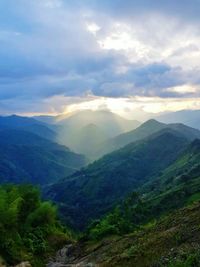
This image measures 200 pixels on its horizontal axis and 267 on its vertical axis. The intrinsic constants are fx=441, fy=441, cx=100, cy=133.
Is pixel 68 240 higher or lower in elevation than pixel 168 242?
lower

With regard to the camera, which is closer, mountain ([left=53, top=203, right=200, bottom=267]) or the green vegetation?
mountain ([left=53, top=203, right=200, bottom=267])

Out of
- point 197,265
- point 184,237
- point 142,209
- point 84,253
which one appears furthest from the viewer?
point 142,209

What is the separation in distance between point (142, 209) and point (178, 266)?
165647 millimetres

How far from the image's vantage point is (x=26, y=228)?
253 ft

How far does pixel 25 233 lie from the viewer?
2938 inches

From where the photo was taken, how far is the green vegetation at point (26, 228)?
205 ft

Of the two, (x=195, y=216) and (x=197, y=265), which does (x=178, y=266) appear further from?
(x=195, y=216)

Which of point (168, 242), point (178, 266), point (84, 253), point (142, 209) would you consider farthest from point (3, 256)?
point (142, 209)

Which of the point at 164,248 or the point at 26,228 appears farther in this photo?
the point at 26,228

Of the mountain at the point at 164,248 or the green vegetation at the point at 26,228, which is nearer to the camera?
the mountain at the point at 164,248

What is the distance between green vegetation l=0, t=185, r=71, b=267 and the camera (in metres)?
62.6

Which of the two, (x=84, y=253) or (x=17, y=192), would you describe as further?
(x=17, y=192)

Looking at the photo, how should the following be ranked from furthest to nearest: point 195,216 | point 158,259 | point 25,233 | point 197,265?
1. point 25,233
2. point 195,216
3. point 158,259
4. point 197,265

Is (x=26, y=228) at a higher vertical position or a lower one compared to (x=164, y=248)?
lower
